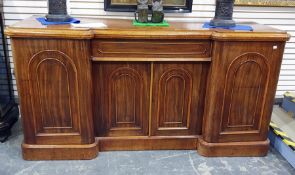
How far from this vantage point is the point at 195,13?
309cm

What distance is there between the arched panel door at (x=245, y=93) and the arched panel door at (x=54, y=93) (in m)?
1.29

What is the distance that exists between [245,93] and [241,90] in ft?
0.16

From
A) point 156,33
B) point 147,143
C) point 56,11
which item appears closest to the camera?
point 156,33

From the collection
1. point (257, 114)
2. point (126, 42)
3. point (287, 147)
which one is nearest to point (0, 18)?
point (126, 42)

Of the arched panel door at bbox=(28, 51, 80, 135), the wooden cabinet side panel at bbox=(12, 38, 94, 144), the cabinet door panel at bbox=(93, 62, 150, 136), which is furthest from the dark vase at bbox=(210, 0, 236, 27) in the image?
the arched panel door at bbox=(28, 51, 80, 135)

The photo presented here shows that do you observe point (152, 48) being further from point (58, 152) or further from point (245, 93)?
point (58, 152)

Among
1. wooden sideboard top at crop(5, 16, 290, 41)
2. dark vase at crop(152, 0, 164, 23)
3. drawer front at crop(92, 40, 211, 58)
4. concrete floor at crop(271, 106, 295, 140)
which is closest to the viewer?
wooden sideboard top at crop(5, 16, 290, 41)

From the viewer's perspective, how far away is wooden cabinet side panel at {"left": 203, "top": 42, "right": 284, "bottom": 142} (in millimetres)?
2391

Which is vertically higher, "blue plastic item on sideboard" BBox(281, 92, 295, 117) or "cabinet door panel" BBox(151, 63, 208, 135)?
"cabinet door panel" BBox(151, 63, 208, 135)

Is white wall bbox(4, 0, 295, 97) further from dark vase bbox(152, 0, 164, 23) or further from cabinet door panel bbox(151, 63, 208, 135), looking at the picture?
cabinet door panel bbox(151, 63, 208, 135)

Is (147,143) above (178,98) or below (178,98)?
below

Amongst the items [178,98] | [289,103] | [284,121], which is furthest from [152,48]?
[289,103]

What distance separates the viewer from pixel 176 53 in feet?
7.92

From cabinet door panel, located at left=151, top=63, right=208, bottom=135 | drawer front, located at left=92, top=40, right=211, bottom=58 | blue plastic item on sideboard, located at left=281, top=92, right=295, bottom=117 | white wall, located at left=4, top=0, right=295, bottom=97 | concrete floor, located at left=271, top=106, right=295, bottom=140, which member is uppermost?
white wall, located at left=4, top=0, right=295, bottom=97
